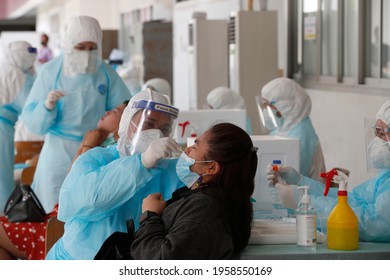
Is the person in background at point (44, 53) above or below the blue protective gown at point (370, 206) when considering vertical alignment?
above

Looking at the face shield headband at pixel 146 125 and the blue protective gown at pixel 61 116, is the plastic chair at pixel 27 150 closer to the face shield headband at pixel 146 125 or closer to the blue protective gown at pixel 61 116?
the blue protective gown at pixel 61 116

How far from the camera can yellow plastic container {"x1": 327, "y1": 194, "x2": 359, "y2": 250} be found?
9.02 ft

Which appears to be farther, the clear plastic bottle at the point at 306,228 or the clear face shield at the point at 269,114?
the clear face shield at the point at 269,114

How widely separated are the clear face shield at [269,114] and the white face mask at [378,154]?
1761mm

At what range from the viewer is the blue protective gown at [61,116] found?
5301 mm

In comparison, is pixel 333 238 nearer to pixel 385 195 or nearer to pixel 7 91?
pixel 385 195

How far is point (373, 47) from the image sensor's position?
6363 millimetres

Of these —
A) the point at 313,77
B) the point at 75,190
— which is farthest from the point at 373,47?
the point at 75,190

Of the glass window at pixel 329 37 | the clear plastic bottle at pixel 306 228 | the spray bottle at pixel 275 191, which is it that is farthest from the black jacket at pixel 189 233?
the glass window at pixel 329 37

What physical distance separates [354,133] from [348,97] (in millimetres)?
285

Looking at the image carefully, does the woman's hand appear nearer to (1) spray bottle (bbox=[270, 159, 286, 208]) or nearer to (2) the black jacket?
(2) the black jacket

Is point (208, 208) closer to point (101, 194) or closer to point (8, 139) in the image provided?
point (101, 194)

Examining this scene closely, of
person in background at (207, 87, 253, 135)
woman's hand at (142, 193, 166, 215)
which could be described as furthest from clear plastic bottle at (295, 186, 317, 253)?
person in background at (207, 87, 253, 135)

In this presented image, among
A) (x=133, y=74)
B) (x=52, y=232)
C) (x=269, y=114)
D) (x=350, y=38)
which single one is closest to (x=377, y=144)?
(x=52, y=232)
